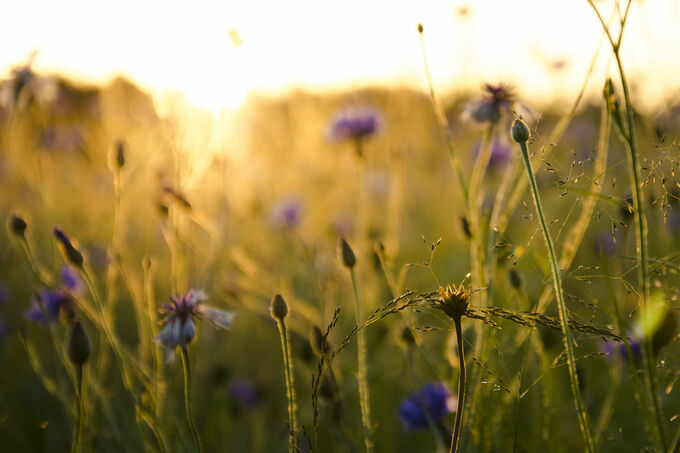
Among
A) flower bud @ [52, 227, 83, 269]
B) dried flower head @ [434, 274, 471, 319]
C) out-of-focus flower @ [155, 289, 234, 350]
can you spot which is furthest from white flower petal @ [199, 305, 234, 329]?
dried flower head @ [434, 274, 471, 319]

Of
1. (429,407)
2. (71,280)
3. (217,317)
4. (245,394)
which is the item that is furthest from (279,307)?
(71,280)

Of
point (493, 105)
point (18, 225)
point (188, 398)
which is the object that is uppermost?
point (493, 105)

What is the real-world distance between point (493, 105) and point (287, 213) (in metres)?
1.34

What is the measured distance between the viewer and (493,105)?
1147 mm

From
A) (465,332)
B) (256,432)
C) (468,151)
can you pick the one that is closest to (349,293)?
(256,432)

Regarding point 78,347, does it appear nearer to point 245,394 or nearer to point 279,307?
point 279,307

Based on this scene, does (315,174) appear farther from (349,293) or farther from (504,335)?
(504,335)

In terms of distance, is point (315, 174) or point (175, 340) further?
point (315, 174)

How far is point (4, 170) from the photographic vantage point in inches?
173

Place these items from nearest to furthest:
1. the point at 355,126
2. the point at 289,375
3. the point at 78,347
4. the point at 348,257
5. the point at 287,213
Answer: the point at 289,375 → the point at 78,347 → the point at 348,257 → the point at 355,126 → the point at 287,213

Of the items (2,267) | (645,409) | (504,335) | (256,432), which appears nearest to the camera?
(645,409)

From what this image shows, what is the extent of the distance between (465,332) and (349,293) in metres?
1.09

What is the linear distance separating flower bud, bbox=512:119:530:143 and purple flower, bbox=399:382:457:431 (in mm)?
525

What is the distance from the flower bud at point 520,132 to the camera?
0.58m
